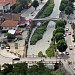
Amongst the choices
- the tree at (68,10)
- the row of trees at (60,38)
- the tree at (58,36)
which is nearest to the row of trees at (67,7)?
the tree at (68,10)

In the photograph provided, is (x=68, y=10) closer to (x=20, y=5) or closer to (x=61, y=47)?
(x=20, y=5)

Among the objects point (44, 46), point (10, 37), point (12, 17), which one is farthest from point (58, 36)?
point (12, 17)

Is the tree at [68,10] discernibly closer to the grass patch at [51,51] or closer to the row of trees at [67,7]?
the row of trees at [67,7]

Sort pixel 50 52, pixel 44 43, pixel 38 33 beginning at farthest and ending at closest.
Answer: pixel 38 33 → pixel 44 43 → pixel 50 52

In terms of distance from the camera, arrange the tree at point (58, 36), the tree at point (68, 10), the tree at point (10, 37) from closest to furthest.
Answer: the tree at point (58, 36), the tree at point (10, 37), the tree at point (68, 10)

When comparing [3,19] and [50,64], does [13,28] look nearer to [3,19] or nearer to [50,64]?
[3,19]

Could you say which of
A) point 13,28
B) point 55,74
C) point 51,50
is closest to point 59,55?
point 51,50

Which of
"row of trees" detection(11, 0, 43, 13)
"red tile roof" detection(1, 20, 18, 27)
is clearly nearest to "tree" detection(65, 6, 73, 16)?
"row of trees" detection(11, 0, 43, 13)

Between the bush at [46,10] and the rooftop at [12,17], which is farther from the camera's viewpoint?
the bush at [46,10]
